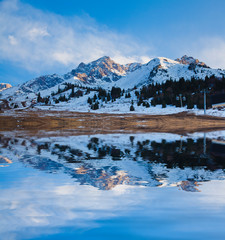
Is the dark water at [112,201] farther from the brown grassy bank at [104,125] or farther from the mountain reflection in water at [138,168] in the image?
the brown grassy bank at [104,125]

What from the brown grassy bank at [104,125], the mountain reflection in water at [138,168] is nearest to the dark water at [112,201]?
the mountain reflection in water at [138,168]

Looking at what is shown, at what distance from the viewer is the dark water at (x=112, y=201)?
2.62 metres

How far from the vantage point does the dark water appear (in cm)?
262

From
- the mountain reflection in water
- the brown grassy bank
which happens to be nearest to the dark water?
the mountain reflection in water

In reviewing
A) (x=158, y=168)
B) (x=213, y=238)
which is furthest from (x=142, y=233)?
(x=158, y=168)

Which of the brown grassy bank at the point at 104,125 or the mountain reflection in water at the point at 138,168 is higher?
the brown grassy bank at the point at 104,125

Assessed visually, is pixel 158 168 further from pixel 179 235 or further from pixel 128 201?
pixel 179 235

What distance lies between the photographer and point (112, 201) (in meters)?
3.49

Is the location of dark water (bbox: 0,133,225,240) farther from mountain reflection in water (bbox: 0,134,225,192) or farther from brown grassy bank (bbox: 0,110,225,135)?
brown grassy bank (bbox: 0,110,225,135)

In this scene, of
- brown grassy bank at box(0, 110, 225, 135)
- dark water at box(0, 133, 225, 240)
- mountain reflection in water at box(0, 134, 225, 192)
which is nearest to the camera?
dark water at box(0, 133, 225, 240)

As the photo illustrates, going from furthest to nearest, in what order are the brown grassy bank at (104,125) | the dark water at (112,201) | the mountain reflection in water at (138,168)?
the brown grassy bank at (104,125), the mountain reflection in water at (138,168), the dark water at (112,201)

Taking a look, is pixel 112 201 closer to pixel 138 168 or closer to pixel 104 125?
pixel 138 168

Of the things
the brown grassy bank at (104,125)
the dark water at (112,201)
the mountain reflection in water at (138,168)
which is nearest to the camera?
the dark water at (112,201)

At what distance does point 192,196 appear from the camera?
3721mm
